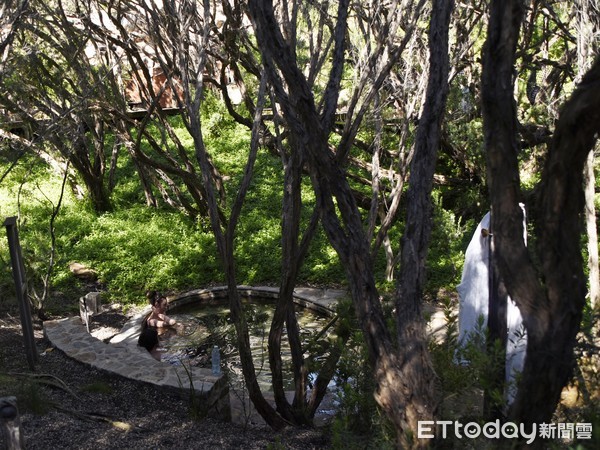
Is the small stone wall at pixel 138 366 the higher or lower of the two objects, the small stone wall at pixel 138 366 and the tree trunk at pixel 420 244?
the lower

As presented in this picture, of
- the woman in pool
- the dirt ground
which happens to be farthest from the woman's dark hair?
the dirt ground

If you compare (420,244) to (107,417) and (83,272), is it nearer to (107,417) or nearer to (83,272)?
(107,417)

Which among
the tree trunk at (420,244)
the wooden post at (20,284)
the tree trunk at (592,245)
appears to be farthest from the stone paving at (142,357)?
the tree trunk at (592,245)

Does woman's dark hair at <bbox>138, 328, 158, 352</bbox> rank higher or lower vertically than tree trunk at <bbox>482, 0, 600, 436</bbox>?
lower

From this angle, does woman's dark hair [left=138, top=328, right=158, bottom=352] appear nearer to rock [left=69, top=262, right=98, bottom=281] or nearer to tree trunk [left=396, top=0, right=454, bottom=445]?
rock [left=69, top=262, right=98, bottom=281]

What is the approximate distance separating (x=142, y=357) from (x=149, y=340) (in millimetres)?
663

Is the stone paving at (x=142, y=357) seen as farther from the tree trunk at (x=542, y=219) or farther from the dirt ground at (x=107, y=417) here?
the tree trunk at (x=542, y=219)

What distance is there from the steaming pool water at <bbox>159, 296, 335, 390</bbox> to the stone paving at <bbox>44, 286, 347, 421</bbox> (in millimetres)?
210

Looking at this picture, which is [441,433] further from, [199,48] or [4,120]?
[4,120]

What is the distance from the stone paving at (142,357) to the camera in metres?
6.33

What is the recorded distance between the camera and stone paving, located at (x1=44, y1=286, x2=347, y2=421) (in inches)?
249

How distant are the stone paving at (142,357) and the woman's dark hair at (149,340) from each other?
93 millimetres

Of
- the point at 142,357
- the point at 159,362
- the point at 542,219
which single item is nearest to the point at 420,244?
the point at 542,219

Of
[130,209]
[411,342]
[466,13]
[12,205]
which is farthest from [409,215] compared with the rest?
[12,205]
